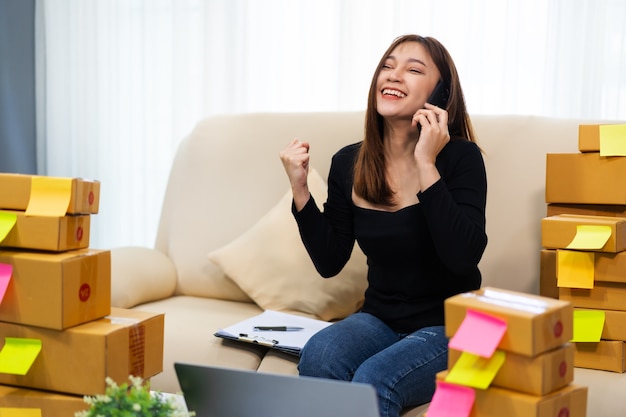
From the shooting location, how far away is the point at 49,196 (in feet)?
4.64

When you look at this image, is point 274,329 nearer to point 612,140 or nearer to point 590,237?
point 590,237

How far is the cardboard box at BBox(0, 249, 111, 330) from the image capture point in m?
1.36

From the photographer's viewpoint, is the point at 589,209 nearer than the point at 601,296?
No

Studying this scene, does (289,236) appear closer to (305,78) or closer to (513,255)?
(513,255)

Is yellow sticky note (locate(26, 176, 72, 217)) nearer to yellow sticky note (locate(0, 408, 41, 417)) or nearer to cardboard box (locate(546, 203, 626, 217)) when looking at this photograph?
yellow sticky note (locate(0, 408, 41, 417))

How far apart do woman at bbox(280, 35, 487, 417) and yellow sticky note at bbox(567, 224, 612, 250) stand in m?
0.21

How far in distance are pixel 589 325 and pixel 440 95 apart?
25.4 inches

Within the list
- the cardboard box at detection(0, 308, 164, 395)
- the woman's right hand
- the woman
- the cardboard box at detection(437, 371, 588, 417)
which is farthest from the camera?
the woman's right hand

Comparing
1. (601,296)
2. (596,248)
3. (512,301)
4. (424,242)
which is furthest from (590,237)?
(512,301)

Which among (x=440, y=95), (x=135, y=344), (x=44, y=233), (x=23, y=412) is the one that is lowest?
(x=23, y=412)

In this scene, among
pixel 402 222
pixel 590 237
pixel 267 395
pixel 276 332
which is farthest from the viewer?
pixel 276 332

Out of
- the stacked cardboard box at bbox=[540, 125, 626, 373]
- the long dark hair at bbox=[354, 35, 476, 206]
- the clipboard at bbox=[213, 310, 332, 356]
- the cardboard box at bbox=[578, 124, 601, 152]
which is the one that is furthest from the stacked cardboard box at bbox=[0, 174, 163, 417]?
the cardboard box at bbox=[578, 124, 601, 152]

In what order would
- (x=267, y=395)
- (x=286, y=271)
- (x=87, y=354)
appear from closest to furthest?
(x=267, y=395)
(x=87, y=354)
(x=286, y=271)

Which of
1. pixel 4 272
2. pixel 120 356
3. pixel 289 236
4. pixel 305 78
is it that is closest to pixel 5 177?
pixel 4 272
